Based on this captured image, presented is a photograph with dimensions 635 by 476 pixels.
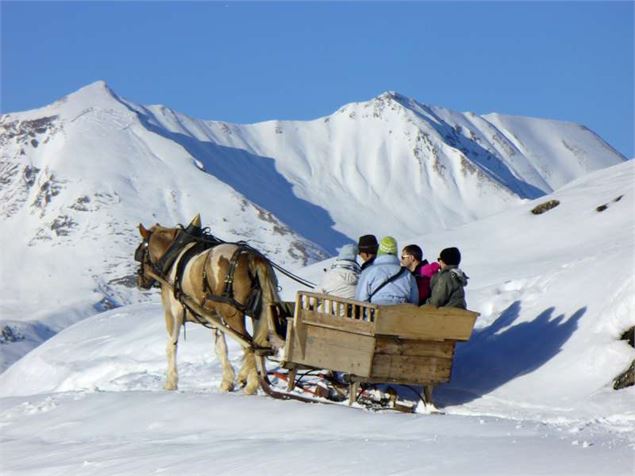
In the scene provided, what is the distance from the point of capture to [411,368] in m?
12.3

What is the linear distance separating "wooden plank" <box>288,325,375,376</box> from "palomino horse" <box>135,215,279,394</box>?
0.97m

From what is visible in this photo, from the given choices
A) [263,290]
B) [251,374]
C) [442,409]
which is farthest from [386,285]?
[251,374]

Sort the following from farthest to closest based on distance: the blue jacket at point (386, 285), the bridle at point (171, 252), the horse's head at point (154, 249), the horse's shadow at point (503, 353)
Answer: the horse's head at point (154, 249) < the bridle at point (171, 252) < the horse's shadow at point (503, 353) < the blue jacket at point (386, 285)

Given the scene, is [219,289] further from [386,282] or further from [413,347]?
[413,347]

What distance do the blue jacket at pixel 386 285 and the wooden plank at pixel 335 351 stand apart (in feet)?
1.75

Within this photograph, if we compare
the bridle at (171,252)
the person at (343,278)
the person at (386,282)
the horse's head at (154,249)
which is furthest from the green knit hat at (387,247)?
the horse's head at (154,249)

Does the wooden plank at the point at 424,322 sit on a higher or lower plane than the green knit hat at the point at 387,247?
lower

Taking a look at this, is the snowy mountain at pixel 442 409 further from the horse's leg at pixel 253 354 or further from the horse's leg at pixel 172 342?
the horse's leg at pixel 172 342

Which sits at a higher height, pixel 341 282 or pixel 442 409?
pixel 341 282

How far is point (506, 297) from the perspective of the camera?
17.4 meters

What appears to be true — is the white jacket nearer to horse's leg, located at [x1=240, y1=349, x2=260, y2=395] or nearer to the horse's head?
horse's leg, located at [x1=240, y1=349, x2=260, y2=395]

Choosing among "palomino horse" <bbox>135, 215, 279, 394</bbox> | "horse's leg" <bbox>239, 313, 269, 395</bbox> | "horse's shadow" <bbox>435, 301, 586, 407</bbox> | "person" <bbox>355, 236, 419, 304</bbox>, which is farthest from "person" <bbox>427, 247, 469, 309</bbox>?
"horse's leg" <bbox>239, 313, 269, 395</bbox>

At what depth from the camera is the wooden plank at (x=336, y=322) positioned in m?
12.1

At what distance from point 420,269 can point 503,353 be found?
68.0 inches
